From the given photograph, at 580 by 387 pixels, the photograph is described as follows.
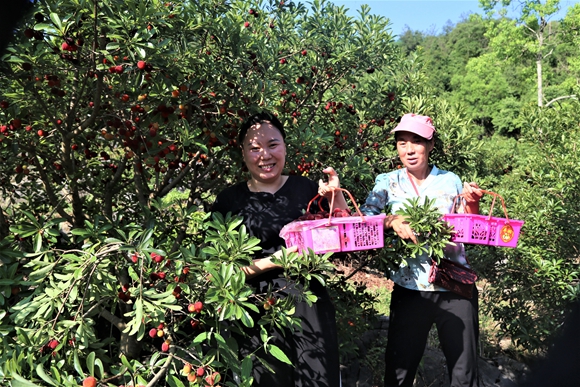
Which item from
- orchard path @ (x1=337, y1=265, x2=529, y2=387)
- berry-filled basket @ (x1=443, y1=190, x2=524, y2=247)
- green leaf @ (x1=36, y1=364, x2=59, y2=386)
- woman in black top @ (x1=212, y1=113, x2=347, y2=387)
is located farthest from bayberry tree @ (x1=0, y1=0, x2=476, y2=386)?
orchard path @ (x1=337, y1=265, x2=529, y2=387)

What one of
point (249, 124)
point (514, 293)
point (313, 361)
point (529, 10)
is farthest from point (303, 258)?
point (529, 10)

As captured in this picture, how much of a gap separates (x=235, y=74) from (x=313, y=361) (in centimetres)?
133

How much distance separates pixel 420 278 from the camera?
235 centimetres

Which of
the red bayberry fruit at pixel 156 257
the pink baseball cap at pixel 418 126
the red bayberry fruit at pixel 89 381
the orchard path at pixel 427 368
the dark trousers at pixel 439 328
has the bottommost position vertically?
the orchard path at pixel 427 368

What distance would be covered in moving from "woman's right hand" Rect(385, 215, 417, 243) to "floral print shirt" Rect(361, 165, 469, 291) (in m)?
0.28

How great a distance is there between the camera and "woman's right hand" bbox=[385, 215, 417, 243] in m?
2.00

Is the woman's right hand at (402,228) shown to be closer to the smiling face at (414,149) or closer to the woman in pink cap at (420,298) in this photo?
the woman in pink cap at (420,298)

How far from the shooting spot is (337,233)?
1.85 meters

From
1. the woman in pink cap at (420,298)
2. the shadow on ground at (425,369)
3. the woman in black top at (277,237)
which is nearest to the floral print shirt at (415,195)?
the woman in pink cap at (420,298)

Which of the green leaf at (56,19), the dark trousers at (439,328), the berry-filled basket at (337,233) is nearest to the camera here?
the green leaf at (56,19)

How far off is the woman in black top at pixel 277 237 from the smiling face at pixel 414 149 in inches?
18.4

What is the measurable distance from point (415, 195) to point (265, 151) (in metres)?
0.74

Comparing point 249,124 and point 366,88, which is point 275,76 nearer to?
point 249,124

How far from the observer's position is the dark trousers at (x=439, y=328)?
2338mm
